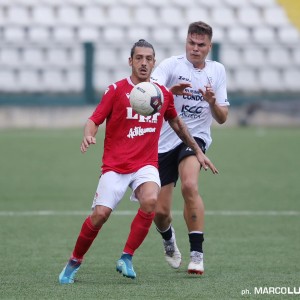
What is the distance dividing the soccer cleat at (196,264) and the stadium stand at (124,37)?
16.9 metres

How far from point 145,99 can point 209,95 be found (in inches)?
39.1

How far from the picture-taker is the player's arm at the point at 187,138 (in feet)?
27.0

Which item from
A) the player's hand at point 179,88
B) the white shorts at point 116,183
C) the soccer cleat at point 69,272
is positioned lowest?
the soccer cleat at point 69,272

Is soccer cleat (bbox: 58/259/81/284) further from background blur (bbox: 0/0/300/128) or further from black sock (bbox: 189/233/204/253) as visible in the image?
background blur (bbox: 0/0/300/128)

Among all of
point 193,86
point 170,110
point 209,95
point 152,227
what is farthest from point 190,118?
point 152,227

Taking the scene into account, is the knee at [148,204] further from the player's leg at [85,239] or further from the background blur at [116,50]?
the background blur at [116,50]

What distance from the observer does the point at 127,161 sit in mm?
7898

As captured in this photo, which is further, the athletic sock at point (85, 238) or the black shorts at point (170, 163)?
the black shorts at point (170, 163)

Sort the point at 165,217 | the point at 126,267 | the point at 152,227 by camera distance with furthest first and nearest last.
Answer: the point at 152,227 → the point at 165,217 → the point at 126,267

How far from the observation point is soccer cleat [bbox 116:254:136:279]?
7629 mm

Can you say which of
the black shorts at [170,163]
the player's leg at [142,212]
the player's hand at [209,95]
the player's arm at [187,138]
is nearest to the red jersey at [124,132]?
the player's leg at [142,212]

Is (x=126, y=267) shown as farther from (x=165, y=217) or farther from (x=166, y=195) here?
(x=166, y=195)

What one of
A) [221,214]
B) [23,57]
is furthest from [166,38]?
[221,214]

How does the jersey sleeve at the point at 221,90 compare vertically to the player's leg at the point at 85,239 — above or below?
above
